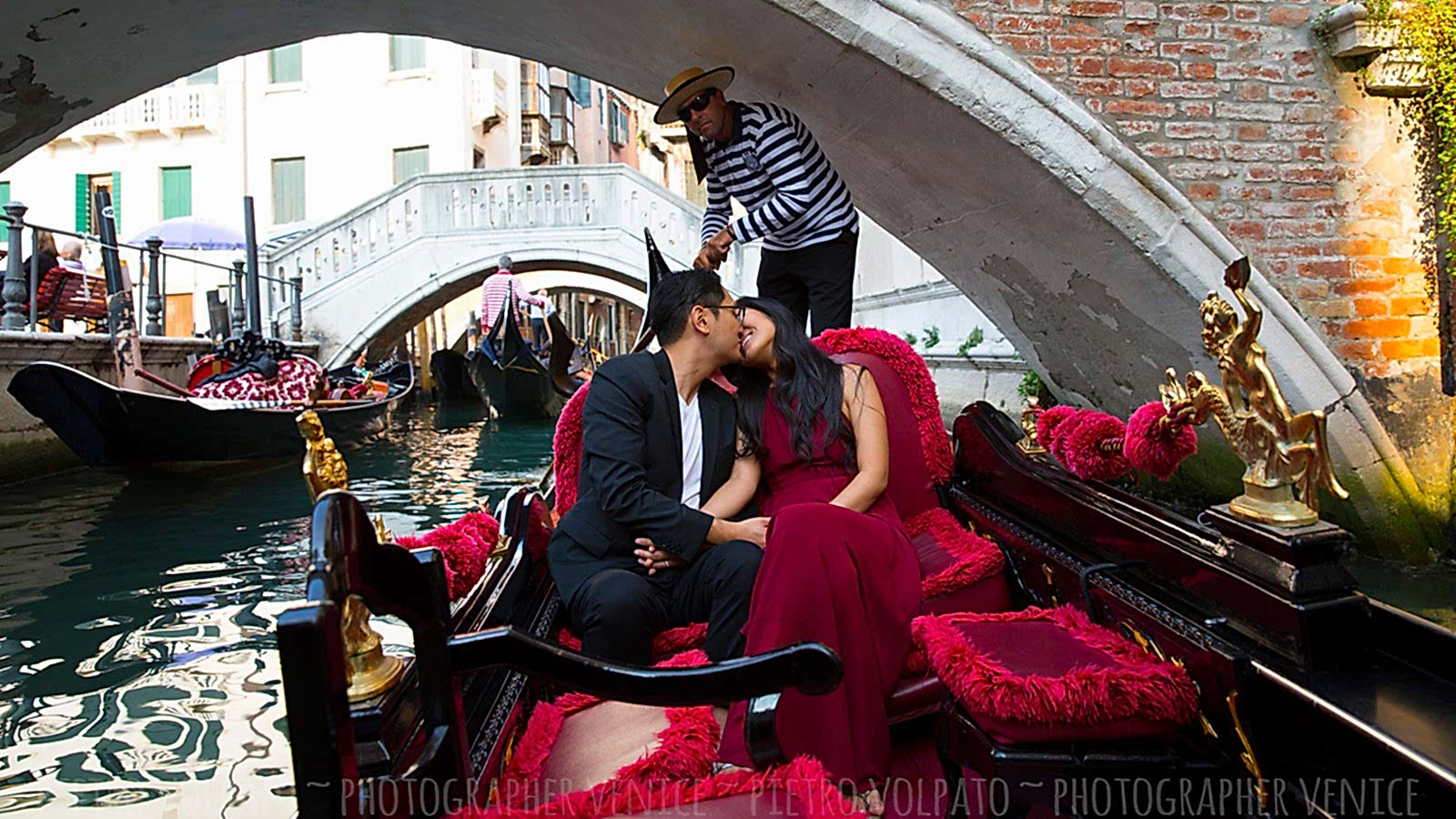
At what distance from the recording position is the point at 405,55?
10.5 metres

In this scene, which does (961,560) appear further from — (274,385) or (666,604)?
(274,385)

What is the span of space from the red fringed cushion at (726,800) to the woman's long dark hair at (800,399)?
2.14ft

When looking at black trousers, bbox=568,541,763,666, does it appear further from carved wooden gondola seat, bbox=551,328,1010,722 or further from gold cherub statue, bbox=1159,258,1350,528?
gold cherub statue, bbox=1159,258,1350,528

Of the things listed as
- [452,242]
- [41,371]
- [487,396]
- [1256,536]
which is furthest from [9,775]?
[452,242]

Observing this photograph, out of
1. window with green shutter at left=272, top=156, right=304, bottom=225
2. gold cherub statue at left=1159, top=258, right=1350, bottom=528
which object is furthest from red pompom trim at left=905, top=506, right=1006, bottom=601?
window with green shutter at left=272, top=156, right=304, bottom=225

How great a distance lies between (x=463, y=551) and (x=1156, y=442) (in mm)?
835

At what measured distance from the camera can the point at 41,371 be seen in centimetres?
358

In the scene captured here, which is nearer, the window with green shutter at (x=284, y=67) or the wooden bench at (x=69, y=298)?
the wooden bench at (x=69, y=298)

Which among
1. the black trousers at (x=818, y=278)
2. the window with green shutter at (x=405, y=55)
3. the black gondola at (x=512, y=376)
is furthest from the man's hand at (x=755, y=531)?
the window with green shutter at (x=405, y=55)

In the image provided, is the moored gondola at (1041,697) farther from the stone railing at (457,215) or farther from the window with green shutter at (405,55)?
the window with green shutter at (405,55)

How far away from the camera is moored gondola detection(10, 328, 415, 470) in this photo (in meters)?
3.71

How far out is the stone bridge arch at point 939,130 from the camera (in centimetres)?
224

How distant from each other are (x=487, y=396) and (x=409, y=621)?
7.10 metres

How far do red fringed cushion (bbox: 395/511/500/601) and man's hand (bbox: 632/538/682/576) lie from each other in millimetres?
197
